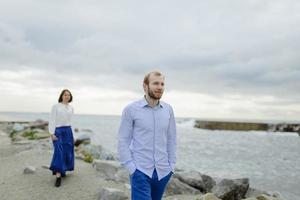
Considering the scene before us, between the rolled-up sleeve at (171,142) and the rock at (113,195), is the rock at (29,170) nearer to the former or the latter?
the rock at (113,195)

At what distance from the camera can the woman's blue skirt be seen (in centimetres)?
839

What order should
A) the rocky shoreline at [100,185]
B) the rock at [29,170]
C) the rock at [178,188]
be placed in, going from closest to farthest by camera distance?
the rocky shoreline at [100,185]
the rock at [178,188]
the rock at [29,170]

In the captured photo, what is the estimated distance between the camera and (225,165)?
17438mm

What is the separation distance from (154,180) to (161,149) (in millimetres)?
316

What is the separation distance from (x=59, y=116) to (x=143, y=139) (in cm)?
483

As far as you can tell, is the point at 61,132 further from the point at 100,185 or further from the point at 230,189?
the point at 230,189

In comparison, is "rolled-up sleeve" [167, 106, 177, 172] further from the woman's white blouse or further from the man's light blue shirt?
the woman's white blouse

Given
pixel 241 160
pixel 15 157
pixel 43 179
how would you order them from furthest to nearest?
pixel 241 160 → pixel 15 157 → pixel 43 179

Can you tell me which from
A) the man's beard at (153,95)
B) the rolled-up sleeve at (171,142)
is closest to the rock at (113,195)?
the rolled-up sleeve at (171,142)

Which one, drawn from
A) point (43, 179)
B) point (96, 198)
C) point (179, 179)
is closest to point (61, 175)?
point (43, 179)

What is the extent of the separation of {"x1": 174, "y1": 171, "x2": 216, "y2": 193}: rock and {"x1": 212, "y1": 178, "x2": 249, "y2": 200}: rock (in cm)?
45

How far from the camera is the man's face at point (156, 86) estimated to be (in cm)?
388

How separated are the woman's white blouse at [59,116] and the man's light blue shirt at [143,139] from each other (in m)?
4.68

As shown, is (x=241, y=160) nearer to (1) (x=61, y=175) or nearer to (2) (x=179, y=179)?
(2) (x=179, y=179)
